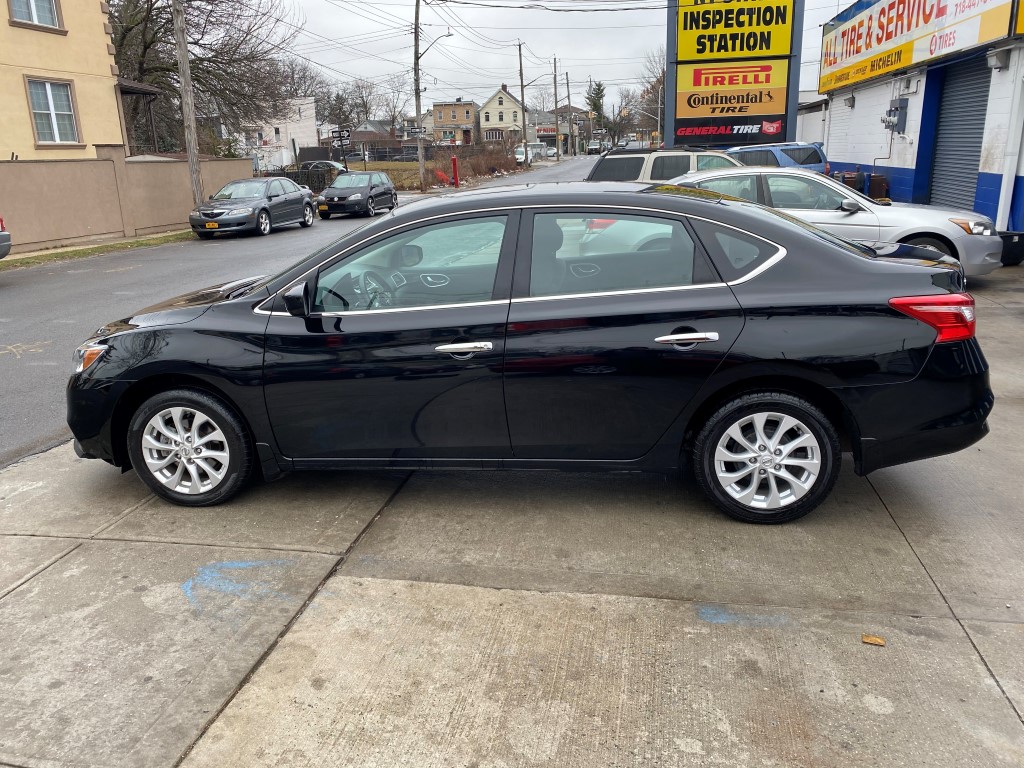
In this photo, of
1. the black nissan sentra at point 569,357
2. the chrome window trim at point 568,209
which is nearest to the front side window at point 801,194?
the black nissan sentra at point 569,357

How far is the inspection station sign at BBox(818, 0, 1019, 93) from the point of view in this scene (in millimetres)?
12883

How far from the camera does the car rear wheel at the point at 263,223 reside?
21906 millimetres

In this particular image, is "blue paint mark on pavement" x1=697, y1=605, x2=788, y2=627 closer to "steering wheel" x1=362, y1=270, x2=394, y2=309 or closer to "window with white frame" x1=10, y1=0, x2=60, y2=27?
"steering wheel" x1=362, y1=270, x2=394, y2=309

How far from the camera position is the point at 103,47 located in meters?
23.2

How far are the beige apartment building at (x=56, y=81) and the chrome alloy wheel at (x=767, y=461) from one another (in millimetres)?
21920

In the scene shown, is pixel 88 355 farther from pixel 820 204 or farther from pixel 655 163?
pixel 655 163

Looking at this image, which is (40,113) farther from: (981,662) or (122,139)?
(981,662)

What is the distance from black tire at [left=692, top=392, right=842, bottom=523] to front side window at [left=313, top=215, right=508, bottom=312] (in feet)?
4.35

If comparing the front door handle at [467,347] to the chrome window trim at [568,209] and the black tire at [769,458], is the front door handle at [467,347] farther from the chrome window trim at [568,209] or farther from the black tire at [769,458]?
the black tire at [769,458]

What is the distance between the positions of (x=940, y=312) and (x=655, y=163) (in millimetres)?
10110

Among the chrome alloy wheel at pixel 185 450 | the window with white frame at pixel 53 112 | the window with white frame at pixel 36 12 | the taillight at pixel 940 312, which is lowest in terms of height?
the chrome alloy wheel at pixel 185 450

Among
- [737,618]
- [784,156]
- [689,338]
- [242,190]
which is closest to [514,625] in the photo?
[737,618]

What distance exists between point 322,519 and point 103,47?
23.7 metres

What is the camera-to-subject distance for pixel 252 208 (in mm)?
21625
